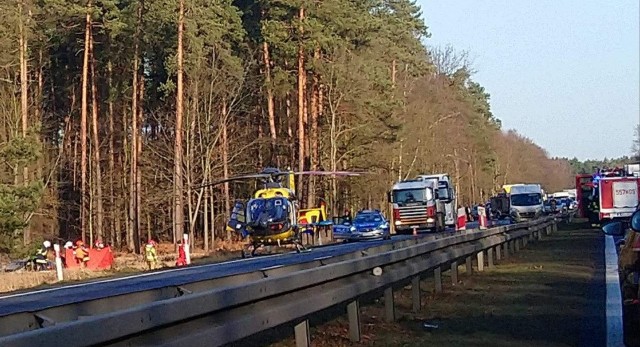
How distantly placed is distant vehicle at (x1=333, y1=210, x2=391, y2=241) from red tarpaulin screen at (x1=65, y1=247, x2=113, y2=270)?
16315mm

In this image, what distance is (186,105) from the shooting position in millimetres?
54375

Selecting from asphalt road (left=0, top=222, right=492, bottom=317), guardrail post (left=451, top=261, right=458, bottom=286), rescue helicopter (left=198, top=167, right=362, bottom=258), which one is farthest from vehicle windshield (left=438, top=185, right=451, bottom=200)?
guardrail post (left=451, top=261, right=458, bottom=286)

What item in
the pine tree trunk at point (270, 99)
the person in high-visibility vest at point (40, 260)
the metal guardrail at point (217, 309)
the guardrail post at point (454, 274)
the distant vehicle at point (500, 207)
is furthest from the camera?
the distant vehicle at point (500, 207)

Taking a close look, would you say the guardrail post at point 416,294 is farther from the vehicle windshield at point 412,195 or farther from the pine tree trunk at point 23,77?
the vehicle windshield at point 412,195

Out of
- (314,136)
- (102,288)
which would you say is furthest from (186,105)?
(102,288)

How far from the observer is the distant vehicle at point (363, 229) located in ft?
165

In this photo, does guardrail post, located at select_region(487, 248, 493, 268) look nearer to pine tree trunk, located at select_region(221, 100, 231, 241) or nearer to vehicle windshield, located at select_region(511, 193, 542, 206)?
pine tree trunk, located at select_region(221, 100, 231, 241)

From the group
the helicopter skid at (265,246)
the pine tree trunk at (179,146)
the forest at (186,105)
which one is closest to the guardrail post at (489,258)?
the helicopter skid at (265,246)

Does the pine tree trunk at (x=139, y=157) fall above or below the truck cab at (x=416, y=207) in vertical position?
above

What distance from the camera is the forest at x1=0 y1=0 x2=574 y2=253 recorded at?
52.0m

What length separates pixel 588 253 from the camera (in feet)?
90.6

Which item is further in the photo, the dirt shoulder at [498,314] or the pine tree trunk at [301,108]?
the pine tree trunk at [301,108]

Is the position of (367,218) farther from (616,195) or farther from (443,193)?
(616,195)

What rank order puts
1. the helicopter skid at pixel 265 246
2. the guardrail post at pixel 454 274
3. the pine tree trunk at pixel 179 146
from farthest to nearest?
the pine tree trunk at pixel 179 146
the helicopter skid at pixel 265 246
the guardrail post at pixel 454 274
